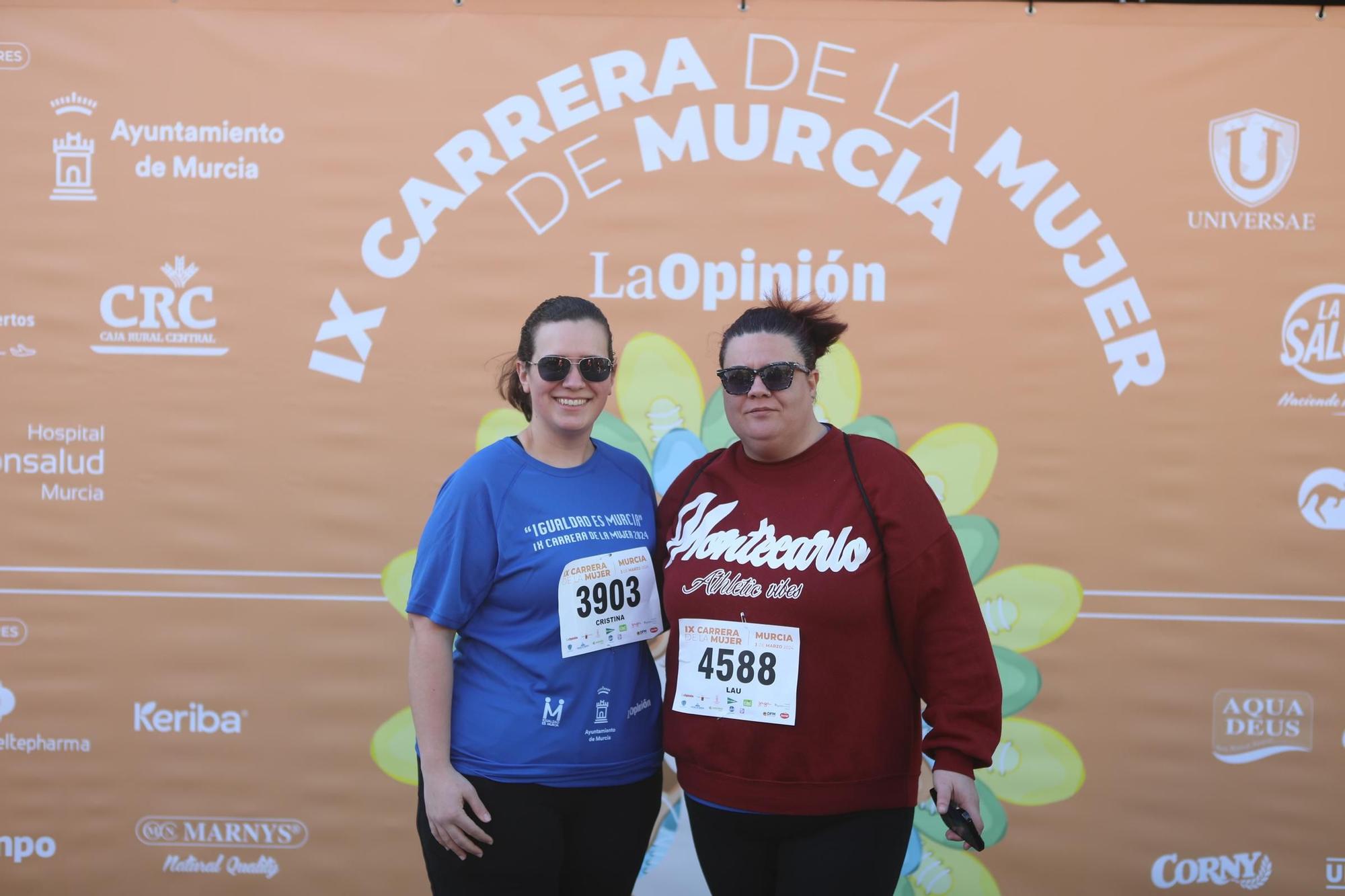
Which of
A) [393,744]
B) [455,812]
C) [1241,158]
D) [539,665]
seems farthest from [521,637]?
[1241,158]

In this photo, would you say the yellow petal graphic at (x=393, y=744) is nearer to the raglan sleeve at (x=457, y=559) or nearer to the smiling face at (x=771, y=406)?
the raglan sleeve at (x=457, y=559)

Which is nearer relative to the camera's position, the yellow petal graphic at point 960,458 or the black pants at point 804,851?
the black pants at point 804,851

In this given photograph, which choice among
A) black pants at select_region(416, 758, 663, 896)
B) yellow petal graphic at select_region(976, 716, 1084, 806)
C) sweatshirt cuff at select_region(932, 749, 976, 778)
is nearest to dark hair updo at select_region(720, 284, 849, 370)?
sweatshirt cuff at select_region(932, 749, 976, 778)

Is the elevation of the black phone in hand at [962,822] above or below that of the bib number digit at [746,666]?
below

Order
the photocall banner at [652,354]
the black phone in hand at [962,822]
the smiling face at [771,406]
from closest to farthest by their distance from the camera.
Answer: the black phone in hand at [962,822] < the smiling face at [771,406] < the photocall banner at [652,354]

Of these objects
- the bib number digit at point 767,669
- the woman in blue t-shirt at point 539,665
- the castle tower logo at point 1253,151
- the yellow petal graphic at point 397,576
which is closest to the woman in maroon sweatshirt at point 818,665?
the bib number digit at point 767,669

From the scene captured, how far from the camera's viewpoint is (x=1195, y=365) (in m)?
3.02

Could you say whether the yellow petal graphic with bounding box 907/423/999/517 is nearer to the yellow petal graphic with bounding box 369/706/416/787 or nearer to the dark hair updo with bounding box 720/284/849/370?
the dark hair updo with bounding box 720/284/849/370

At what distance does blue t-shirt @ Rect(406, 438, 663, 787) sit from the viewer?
1.84m

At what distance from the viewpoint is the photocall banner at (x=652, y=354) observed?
3.01 metres

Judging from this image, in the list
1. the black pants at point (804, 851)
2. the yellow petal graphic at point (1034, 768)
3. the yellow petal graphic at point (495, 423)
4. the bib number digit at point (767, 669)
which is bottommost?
the yellow petal graphic at point (1034, 768)

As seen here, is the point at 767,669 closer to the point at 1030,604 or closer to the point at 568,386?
the point at 568,386

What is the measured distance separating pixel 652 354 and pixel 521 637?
1384 millimetres

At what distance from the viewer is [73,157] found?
3.05 m
